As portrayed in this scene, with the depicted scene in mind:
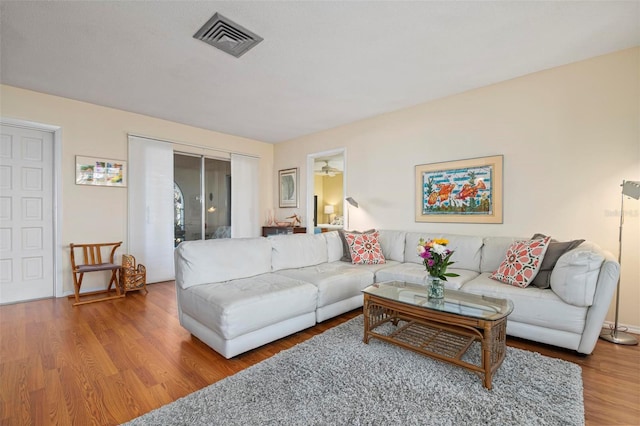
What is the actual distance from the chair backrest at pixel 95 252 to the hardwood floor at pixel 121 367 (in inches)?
33.8

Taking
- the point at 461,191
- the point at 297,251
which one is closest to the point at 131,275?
the point at 297,251

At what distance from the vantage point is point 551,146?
2967mm

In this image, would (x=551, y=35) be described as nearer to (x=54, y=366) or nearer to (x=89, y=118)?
(x=54, y=366)

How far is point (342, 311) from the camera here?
2.95m

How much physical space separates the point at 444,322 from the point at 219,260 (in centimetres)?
195

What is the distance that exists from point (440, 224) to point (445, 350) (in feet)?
6.39

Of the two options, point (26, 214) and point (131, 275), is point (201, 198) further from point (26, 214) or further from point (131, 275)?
point (26, 214)

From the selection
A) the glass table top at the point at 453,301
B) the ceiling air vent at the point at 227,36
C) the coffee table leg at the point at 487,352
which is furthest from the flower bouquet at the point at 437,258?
the ceiling air vent at the point at 227,36

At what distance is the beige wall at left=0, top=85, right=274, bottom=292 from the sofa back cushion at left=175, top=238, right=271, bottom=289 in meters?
2.24

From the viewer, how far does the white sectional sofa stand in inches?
82.7

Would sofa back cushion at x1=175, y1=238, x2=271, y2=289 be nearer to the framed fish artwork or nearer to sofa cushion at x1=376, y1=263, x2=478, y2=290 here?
sofa cushion at x1=376, y1=263, x2=478, y2=290

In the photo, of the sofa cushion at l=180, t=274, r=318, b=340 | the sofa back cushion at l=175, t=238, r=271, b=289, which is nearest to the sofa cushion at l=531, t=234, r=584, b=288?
the sofa cushion at l=180, t=274, r=318, b=340

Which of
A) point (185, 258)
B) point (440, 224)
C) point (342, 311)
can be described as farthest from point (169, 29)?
point (440, 224)

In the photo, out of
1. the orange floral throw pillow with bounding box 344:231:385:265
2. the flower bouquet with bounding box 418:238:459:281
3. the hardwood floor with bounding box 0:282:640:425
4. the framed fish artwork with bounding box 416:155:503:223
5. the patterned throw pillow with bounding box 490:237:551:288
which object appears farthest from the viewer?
the orange floral throw pillow with bounding box 344:231:385:265
